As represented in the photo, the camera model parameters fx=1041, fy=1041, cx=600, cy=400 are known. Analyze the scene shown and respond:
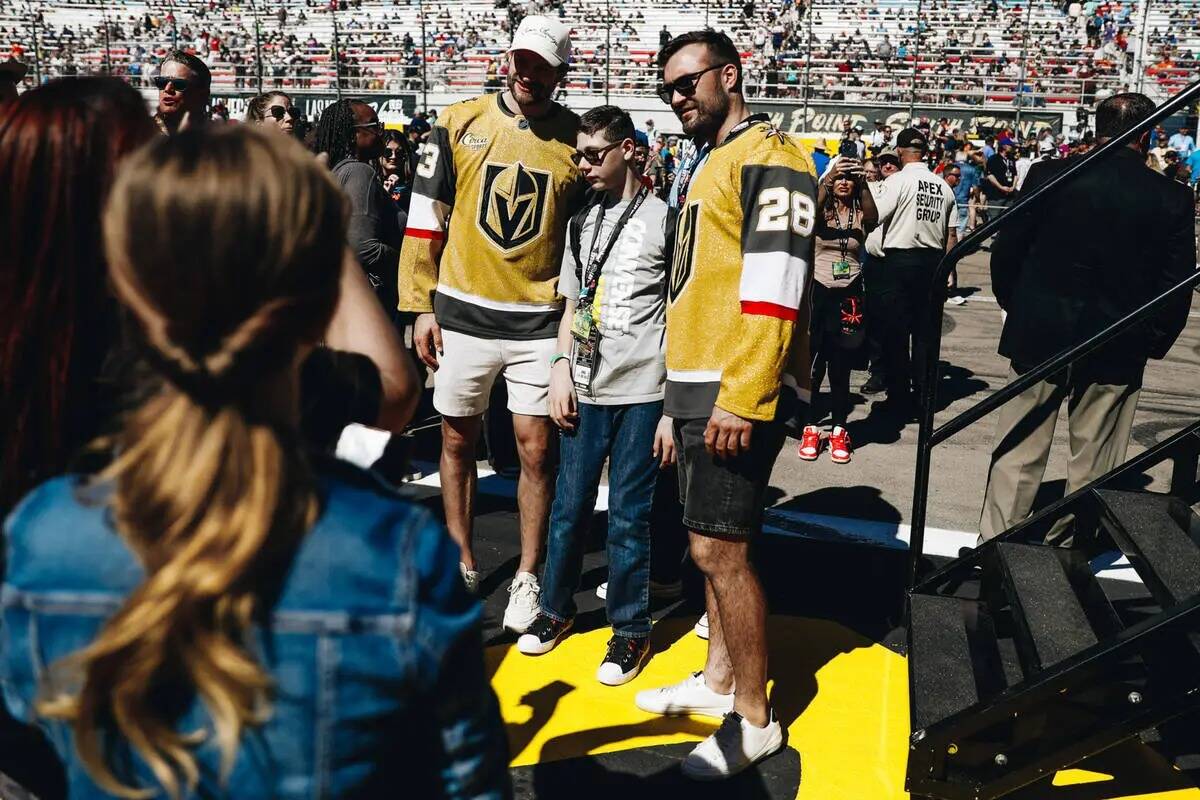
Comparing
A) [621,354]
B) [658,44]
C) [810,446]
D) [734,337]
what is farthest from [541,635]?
[658,44]

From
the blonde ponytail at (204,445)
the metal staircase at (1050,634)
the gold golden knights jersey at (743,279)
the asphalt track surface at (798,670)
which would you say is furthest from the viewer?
the asphalt track surface at (798,670)

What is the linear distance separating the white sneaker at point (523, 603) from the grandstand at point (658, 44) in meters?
16.8

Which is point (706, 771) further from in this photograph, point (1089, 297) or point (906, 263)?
point (906, 263)

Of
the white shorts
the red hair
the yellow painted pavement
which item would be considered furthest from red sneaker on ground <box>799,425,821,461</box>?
the red hair

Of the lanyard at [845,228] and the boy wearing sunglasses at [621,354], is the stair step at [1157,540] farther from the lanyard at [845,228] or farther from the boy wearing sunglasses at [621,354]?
the lanyard at [845,228]

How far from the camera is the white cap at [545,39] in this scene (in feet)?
11.9

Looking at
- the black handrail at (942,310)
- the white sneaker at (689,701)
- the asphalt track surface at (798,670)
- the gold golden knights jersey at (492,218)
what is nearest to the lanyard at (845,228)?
the asphalt track surface at (798,670)

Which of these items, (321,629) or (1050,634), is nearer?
(321,629)

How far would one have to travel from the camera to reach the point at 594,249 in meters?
3.51

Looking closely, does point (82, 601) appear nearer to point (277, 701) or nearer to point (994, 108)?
point (277, 701)

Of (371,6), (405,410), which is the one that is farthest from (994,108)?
(405,410)

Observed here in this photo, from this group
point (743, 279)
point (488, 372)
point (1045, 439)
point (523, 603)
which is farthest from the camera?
point (1045, 439)

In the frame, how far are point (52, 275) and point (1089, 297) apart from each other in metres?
4.06

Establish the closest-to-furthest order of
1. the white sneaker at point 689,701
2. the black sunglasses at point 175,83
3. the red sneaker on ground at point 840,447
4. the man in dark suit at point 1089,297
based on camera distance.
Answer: the white sneaker at point 689,701
the man in dark suit at point 1089,297
the black sunglasses at point 175,83
the red sneaker on ground at point 840,447
